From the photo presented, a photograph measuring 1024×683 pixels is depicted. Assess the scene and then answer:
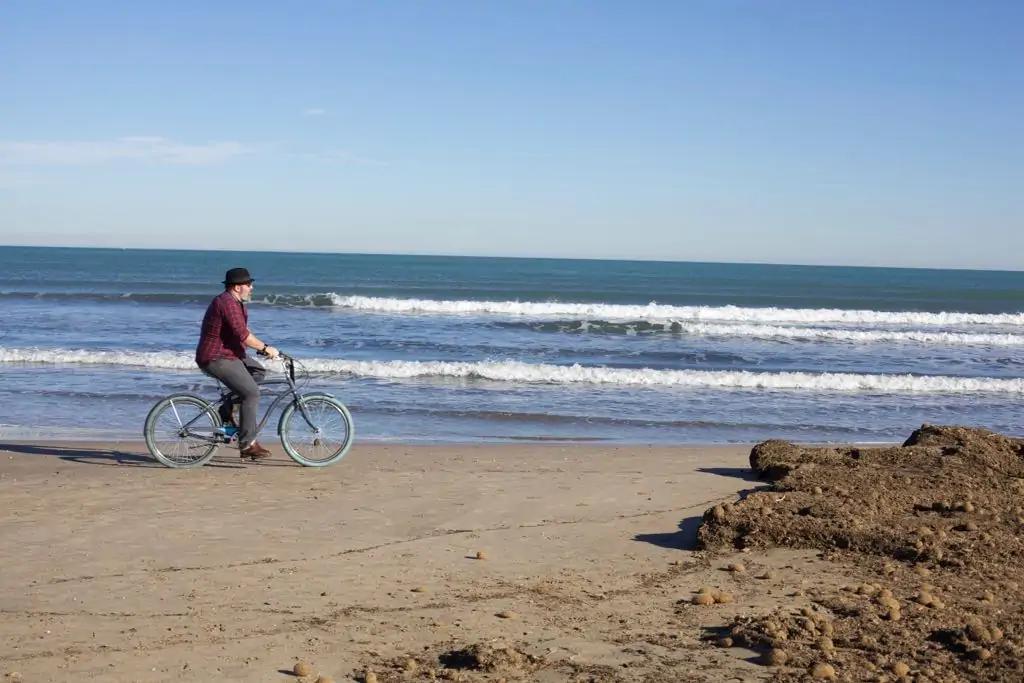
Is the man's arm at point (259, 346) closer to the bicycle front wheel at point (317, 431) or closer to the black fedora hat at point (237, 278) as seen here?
the black fedora hat at point (237, 278)

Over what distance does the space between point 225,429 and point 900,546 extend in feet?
18.7

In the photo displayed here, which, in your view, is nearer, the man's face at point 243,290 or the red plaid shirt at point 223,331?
the red plaid shirt at point 223,331

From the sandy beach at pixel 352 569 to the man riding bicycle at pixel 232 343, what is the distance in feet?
2.62

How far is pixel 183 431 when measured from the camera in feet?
29.0

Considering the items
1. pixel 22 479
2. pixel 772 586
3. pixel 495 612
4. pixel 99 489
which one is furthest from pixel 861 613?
pixel 22 479

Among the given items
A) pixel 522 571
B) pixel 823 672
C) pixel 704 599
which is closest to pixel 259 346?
pixel 522 571

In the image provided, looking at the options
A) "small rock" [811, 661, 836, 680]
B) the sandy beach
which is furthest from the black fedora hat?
→ "small rock" [811, 661, 836, 680]

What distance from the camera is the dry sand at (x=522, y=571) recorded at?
4.34 metres

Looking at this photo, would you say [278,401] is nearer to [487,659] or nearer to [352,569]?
[352,569]

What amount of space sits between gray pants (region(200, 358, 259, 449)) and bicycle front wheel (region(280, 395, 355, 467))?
36 centimetres

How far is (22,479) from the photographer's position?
820 centimetres

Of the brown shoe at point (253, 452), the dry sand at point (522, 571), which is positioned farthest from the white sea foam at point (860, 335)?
the brown shoe at point (253, 452)

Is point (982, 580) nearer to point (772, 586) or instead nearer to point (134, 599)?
point (772, 586)

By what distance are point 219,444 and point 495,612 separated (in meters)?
4.60
